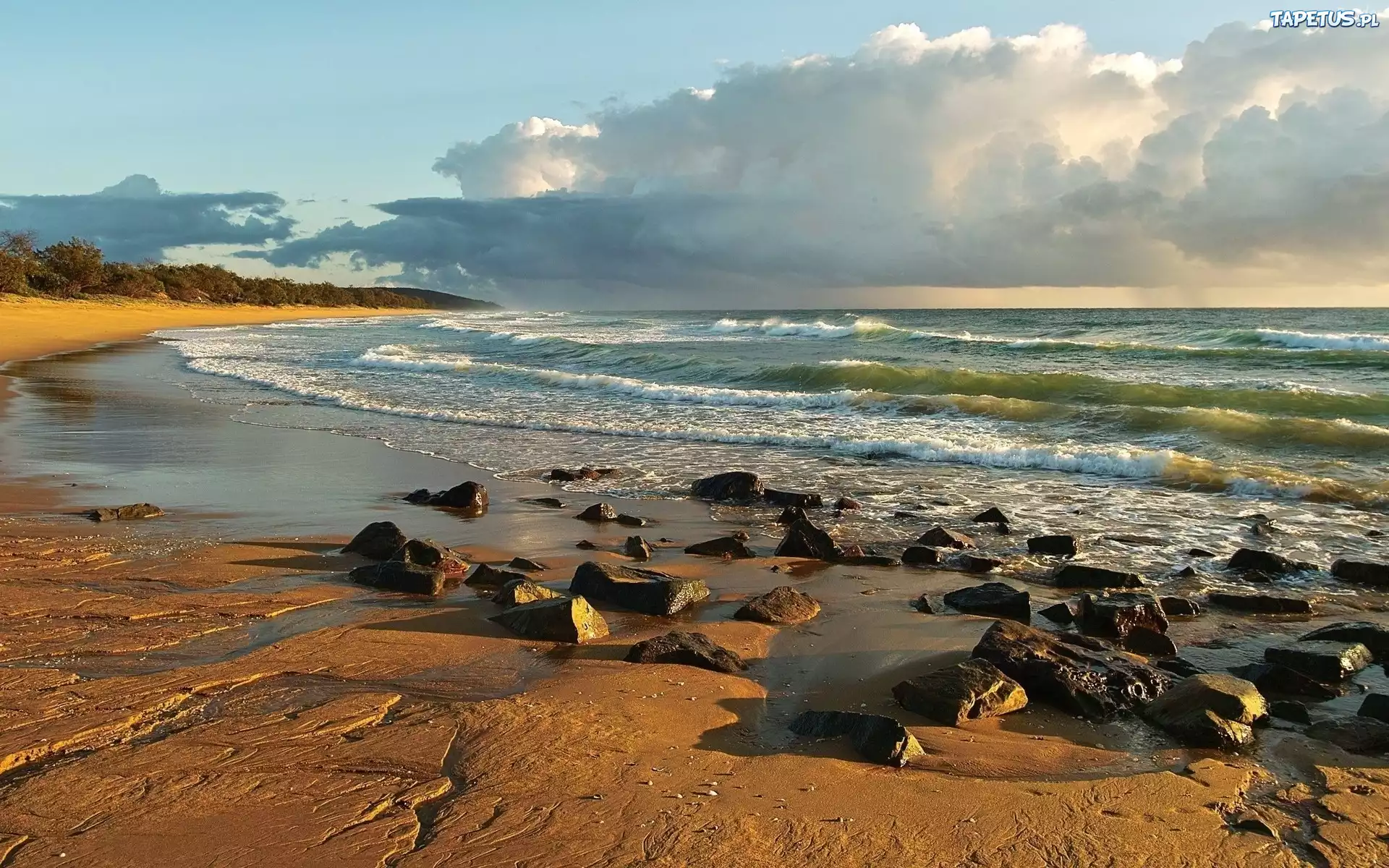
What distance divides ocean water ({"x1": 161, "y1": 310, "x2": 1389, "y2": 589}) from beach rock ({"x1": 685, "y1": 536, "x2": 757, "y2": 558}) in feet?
4.46

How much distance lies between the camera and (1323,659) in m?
5.30

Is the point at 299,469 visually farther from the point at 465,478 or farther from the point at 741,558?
the point at 741,558

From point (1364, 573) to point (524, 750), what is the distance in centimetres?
713

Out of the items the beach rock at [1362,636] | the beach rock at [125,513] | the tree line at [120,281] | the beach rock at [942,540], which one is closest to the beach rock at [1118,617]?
the beach rock at [1362,636]

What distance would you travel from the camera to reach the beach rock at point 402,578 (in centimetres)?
653

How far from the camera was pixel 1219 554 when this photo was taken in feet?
26.9

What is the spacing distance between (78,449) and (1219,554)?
13769 mm

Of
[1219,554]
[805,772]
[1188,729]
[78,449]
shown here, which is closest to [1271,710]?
[1188,729]

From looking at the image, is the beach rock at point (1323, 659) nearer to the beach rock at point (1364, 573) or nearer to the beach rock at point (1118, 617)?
the beach rock at point (1118, 617)

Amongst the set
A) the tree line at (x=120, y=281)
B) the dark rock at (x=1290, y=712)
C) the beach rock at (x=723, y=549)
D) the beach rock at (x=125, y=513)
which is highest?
the tree line at (x=120, y=281)

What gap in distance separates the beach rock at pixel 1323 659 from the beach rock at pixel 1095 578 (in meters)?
1.54

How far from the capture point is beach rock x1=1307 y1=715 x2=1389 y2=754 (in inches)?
170

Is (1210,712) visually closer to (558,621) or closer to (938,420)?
(558,621)

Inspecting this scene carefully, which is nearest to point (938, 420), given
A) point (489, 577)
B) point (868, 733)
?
point (489, 577)
